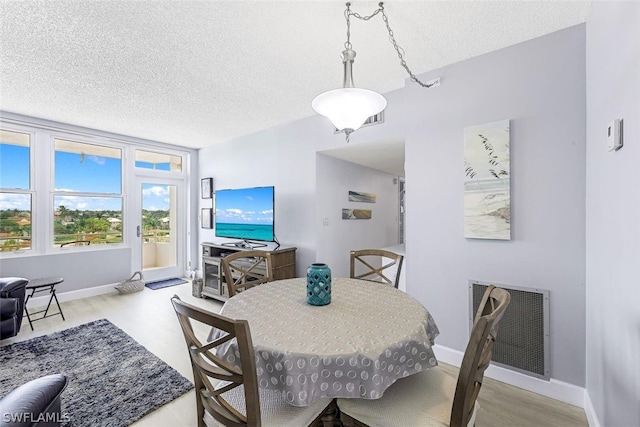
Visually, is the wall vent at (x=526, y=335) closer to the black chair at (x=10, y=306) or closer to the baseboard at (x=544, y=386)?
the baseboard at (x=544, y=386)

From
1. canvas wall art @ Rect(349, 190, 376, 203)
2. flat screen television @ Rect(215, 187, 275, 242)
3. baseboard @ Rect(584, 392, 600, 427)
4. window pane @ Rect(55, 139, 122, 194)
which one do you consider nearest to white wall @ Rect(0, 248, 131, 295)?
window pane @ Rect(55, 139, 122, 194)

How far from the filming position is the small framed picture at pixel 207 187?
507 centimetres

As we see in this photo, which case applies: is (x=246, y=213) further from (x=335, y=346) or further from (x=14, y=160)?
(x=335, y=346)

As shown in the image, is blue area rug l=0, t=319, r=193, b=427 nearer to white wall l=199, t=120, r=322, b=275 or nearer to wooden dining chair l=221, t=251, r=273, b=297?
wooden dining chair l=221, t=251, r=273, b=297

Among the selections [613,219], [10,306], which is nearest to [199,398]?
[613,219]

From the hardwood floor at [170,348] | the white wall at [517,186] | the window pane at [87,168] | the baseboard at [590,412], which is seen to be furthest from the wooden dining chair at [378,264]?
the window pane at [87,168]

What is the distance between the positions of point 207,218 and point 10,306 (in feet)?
9.14

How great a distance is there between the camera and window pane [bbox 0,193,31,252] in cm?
356

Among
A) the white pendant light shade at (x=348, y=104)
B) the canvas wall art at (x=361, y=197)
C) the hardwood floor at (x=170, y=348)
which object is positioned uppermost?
the white pendant light shade at (x=348, y=104)

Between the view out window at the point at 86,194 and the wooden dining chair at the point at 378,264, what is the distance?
4.03 meters

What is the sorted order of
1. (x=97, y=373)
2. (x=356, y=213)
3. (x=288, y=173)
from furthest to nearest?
(x=356, y=213) → (x=288, y=173) → (x=97, y=373)

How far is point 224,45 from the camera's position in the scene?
2064mm

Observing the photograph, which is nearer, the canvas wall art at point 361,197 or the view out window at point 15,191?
the view out window at point 15,191

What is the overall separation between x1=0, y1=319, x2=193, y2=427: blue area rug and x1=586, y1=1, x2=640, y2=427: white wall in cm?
247
